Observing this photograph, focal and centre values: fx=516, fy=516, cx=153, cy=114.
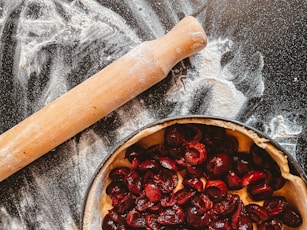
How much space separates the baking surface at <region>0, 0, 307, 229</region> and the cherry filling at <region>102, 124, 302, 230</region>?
14 centimetres

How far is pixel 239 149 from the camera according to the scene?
4.32 feet

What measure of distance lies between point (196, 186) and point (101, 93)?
331 millimetres

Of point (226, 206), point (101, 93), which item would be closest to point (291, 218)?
point (226, 206)

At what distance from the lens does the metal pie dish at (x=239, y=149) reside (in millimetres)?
1207

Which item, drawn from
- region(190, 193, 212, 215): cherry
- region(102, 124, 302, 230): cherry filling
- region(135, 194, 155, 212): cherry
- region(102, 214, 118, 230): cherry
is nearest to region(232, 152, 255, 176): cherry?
region(102, 124, 302, 230): cherry filling

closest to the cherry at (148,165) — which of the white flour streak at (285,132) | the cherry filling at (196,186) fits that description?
the cherry filling at (196,186)

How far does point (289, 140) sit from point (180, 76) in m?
0.34

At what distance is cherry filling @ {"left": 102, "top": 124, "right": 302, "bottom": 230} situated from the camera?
1268mm

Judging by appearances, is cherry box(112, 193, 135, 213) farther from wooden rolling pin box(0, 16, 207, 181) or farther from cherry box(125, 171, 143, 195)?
wooden rolling pin box(0, 16, 207, 181)

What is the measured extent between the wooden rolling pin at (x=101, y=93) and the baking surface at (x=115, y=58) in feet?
0.36

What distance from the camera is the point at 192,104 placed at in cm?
142

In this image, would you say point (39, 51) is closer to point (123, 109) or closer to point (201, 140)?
point (123, 109)

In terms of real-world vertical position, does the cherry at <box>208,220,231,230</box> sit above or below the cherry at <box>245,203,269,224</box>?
above

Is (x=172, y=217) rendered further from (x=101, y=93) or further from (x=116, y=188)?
(x=101, y=93)
